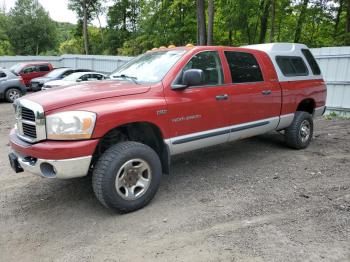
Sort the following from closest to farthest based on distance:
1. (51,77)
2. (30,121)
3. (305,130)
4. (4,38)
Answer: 1. (30,121)
2. (305,130)
3. (51,77)
4. (4,38)

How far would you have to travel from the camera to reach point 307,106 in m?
7.03

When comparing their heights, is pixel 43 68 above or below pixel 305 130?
above

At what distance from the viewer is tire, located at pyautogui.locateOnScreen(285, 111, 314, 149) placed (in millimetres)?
6504

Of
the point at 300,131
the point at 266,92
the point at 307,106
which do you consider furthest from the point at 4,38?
the point at 266,92

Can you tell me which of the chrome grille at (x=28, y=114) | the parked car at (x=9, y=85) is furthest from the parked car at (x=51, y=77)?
the chrome grille at (x=28, y=114)

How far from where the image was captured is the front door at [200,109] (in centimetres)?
448

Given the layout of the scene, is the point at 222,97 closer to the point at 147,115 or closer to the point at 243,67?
the point at 243,67

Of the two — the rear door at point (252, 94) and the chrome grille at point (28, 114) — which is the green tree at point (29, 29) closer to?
the rear door at point (252, 94)

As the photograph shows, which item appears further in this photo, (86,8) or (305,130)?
(86,8)

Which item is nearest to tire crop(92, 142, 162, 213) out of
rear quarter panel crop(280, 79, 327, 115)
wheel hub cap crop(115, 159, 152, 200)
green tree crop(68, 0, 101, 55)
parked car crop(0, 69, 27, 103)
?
wheel hub cap crop(115, 159, 152, 200)

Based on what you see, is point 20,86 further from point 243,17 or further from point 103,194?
point 243,17

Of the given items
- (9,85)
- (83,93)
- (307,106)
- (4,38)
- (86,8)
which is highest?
(86,8)

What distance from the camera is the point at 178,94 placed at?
4496 mm

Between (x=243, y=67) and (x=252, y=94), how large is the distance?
45cm
